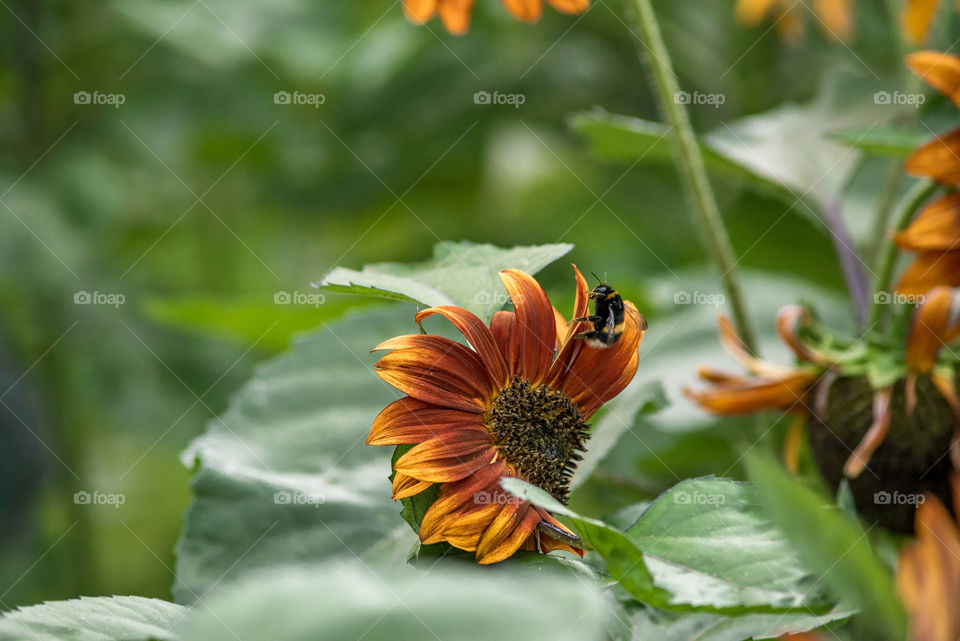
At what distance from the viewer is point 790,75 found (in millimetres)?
836

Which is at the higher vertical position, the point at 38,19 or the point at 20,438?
the point at 38,19

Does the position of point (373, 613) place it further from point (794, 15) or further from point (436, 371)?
point (794, 15)

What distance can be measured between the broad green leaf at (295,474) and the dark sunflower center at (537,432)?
0.14 feet

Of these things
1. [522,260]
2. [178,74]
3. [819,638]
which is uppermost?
[178,74]

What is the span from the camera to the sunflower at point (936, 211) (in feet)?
1.12

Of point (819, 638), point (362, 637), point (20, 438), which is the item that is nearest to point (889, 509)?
point (819, 638)

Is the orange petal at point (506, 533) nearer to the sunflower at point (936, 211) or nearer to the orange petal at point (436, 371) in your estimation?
the orange petal at point (436, 371)

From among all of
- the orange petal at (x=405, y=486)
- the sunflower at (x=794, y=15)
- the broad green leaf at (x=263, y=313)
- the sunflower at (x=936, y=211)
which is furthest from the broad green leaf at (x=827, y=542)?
the sunflower at (x=794, y=15)

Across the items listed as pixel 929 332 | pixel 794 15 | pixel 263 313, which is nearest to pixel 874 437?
pixel 929 332

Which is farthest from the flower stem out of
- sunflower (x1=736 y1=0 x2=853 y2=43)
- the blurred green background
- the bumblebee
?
sunflower (x1=736 y1=0 x2=853 y2=43)

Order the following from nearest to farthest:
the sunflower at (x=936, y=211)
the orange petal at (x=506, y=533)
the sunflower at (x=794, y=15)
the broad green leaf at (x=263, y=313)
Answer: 1. the orange petal at (x=506, y=533)
2. the sunflower at (x=936, y=211)
3. the broad green leaf at (x=263, y=313)
4. the sunflower at (x=794, y=15)

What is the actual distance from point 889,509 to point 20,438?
50 centimetres

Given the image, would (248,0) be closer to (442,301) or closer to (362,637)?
(442,301)

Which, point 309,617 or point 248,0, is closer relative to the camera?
point 309,617
